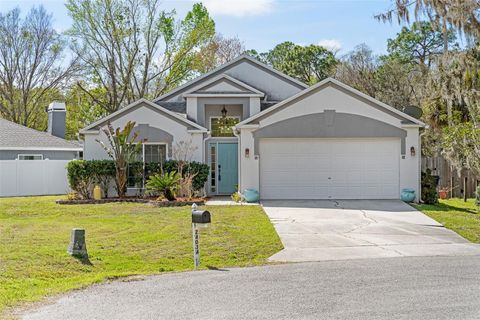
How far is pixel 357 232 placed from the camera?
42.9 ft

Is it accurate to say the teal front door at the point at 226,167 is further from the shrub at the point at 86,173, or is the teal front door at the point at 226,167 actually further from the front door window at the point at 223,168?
the shrub at the point at 86,173

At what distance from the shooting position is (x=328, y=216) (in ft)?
50.5

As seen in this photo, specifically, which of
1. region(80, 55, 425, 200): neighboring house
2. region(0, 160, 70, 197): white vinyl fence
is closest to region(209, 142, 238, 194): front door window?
region(80, 55, 425, 200): neighboring house

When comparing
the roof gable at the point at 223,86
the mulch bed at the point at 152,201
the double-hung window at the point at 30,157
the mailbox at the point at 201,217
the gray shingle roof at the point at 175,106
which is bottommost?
the mulch bed at the point at 152,201

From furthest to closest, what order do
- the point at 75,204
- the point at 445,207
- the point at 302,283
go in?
1. the point at 75,204
2. the point at 445,207
3. the point at 302,283

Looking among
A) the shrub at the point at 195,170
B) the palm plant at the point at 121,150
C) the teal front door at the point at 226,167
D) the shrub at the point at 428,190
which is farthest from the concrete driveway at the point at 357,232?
the palm plant at the point at 121,150

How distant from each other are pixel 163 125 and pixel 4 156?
9260mm

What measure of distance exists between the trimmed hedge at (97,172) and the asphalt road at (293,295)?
10.7 m

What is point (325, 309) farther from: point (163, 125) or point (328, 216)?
point (163, 125)

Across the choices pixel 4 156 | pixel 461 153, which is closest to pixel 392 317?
pixel 461 153

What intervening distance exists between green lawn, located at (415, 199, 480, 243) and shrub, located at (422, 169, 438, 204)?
29cm

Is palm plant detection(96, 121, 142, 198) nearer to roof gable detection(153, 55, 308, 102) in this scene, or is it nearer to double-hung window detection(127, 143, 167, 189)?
double-hung window detection(127, 143, 167, 189)

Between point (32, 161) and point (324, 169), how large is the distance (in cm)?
1325

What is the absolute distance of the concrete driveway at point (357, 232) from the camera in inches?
428
